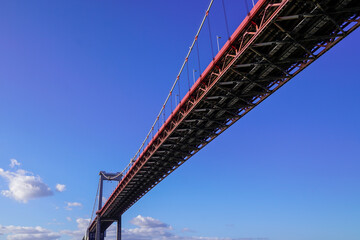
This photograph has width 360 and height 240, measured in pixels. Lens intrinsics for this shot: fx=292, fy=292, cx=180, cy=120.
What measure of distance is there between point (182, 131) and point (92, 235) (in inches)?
2903

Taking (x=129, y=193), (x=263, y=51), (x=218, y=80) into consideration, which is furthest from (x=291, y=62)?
(x=129, y=193)

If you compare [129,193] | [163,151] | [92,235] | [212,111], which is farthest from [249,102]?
[92,235]

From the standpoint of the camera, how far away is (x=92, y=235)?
90.7 meters

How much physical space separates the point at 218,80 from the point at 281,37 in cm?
520

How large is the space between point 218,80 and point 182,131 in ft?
37.6

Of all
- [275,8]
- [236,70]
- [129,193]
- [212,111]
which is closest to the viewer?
[275,8]

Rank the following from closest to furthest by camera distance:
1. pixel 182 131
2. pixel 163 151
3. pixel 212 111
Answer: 1. pixel 212 111
2. pixel 182 131
3. pixel 163 151

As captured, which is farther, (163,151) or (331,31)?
(163,151)

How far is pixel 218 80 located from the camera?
2122cm

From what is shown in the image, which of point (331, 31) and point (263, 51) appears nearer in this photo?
point (331, 31)

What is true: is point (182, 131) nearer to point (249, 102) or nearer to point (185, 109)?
point (185, 109)

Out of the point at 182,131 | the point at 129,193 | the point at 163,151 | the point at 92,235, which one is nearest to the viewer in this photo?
the point at 182,131

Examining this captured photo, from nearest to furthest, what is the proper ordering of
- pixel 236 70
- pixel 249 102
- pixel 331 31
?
pixel 331 31 < pixel 236 70 < pixel 249 102

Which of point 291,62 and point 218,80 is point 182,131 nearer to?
point 218,80
